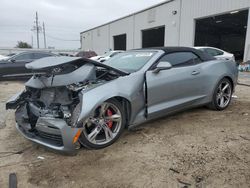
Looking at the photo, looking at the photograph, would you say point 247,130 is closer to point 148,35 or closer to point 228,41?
point 148,35

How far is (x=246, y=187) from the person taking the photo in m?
2.07

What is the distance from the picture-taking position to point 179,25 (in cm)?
1706

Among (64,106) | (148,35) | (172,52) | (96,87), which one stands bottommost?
(64,106)

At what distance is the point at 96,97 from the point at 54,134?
0.67m

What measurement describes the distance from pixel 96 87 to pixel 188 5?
51.0 ft

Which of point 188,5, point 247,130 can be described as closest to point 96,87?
point 247,130

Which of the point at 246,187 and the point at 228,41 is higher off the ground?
the point at 228,41

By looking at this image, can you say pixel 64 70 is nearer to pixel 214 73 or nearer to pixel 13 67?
pixel 214 73

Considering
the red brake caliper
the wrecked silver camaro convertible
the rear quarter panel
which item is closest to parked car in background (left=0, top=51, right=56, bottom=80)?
the wrecked silver camaro convertible

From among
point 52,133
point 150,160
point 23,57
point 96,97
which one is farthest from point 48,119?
point 23,57

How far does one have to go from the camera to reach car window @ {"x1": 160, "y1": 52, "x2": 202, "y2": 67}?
3743 mm

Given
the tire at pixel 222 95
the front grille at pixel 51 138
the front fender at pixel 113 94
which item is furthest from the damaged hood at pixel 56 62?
the tire at pixel 222 95

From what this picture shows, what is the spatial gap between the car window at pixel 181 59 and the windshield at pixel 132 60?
0.97ft

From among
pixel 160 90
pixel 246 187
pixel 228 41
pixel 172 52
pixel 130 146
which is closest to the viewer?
pixel 246 187
